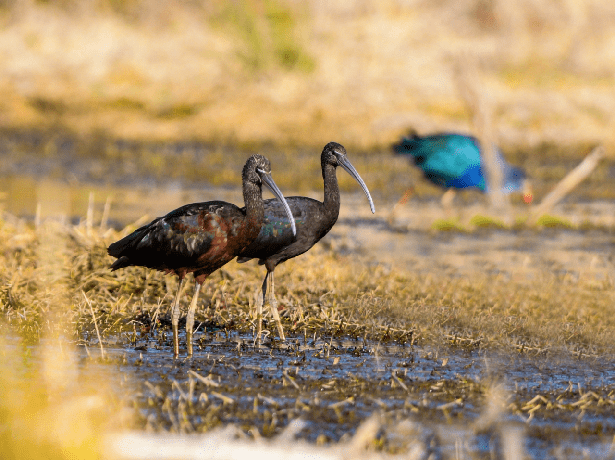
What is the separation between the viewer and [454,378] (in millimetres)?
6344

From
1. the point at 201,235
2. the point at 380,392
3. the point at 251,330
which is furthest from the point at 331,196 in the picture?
the point at 380,392

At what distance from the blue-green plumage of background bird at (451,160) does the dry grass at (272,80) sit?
6.30m

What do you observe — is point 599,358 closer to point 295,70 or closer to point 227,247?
point 227,247

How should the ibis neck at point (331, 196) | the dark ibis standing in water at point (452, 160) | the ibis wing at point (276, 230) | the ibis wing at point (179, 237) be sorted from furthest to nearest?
the dark ibis standing in water at point (452, 160) → the ibis neck at point (331, 196) → the ibis wing at point (276, 230) → the ibis wing at point (179, 237)

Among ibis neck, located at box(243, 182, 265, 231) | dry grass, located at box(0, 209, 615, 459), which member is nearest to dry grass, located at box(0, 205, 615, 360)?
dry grass, located at box(0, 209, 615, 459)

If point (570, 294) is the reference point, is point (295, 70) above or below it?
above

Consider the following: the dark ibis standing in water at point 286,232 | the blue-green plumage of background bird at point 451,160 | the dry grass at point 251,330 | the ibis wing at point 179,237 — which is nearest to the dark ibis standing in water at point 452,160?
the blue-green plumage of background bird at point 451,160

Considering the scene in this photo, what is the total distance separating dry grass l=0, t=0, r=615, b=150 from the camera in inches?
786

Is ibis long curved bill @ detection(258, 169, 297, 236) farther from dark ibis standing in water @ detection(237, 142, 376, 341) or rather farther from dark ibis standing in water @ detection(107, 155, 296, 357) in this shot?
dark ibis standing in water @ detection(237, 142, 376, 341)

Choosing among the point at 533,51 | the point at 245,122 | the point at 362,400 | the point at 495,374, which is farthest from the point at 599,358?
the point at 533,51

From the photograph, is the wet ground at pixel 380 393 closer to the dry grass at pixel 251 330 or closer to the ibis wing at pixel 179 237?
the dry grass at pixel 251 330

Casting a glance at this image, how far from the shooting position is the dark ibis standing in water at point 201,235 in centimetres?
657

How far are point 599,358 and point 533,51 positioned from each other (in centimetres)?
1843

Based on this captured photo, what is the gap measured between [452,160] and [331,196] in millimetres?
5403
